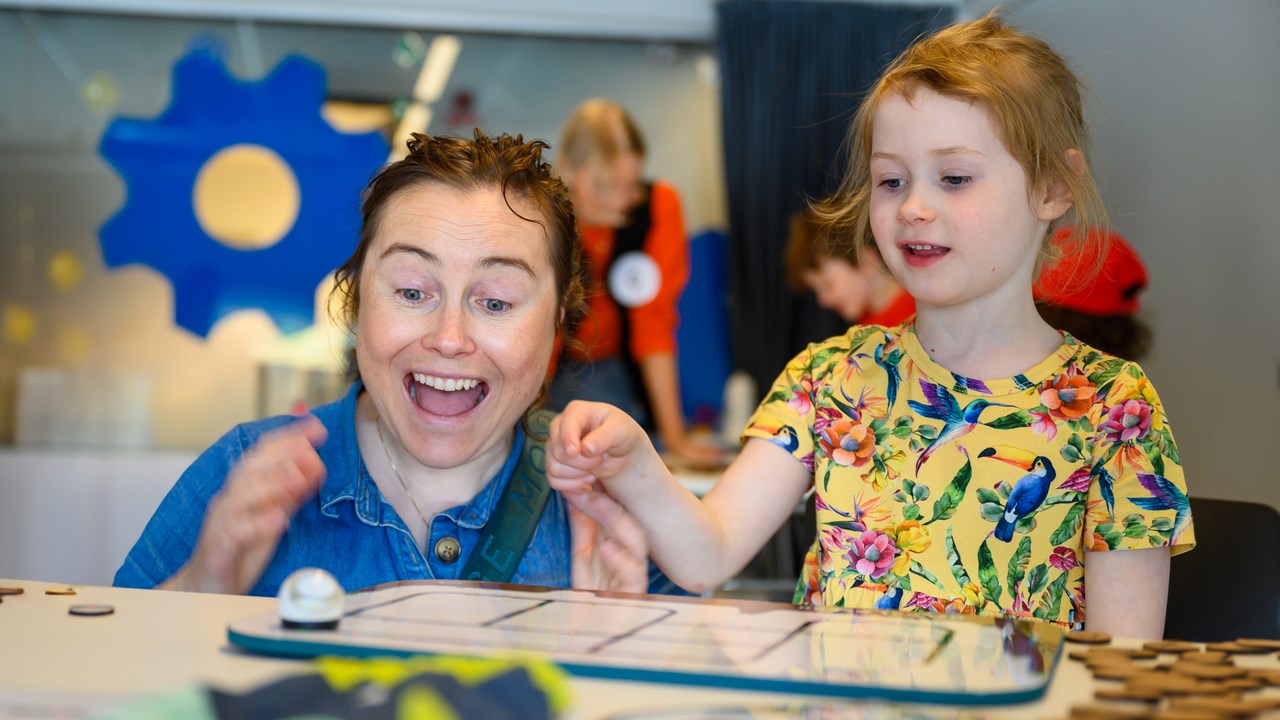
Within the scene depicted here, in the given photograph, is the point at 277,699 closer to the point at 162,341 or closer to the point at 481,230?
the point at 481,230

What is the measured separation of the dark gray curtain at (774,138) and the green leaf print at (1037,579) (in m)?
3.48

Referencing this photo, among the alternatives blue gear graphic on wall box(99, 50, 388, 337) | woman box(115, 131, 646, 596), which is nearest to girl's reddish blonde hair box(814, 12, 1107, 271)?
woman box(115, 131, 646, 596)

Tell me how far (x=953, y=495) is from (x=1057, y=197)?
40cm

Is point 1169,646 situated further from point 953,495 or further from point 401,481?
point 401,481

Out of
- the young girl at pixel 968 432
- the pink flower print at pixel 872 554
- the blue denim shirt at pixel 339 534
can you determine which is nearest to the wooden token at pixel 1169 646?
the young girl at pixel 968 432

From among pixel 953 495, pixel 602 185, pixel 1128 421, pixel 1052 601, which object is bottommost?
pixel 1052 601

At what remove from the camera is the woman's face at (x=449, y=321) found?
1.45 m

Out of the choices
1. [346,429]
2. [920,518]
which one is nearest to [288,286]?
[346,429]

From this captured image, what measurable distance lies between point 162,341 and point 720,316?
2.23m

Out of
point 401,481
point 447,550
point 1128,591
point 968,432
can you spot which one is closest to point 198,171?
point 401,481

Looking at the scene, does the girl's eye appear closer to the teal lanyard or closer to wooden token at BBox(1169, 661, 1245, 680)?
the teal lanyard

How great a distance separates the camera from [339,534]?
4.72ft

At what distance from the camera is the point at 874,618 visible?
101cm

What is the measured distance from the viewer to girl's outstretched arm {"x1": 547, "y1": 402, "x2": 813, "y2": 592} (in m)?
1.21
